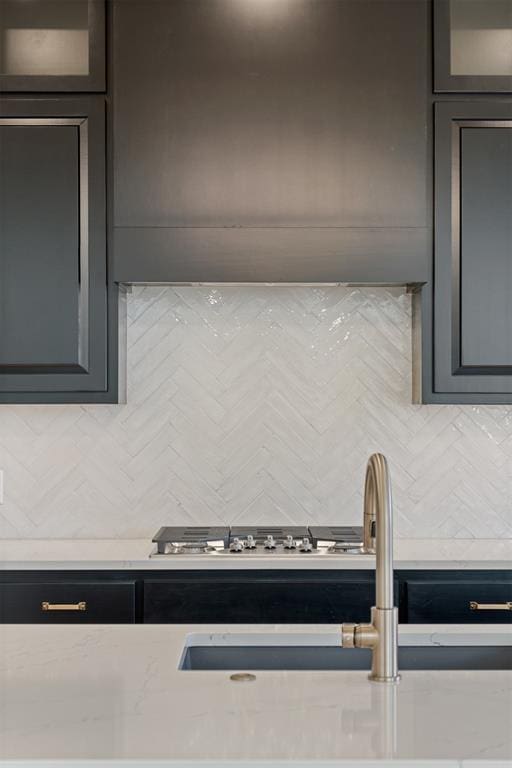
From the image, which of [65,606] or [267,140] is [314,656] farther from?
[267,140]

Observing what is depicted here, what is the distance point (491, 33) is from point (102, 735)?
8.50 feet

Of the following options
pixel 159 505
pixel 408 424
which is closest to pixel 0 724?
pixel 159 505

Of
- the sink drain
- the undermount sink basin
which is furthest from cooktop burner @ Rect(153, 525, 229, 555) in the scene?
the sink drain

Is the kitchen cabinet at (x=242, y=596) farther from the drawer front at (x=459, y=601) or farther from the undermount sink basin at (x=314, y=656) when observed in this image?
the undermount sink basin at (x=314, y=656)

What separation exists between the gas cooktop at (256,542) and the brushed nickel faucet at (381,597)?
1393 millimetres

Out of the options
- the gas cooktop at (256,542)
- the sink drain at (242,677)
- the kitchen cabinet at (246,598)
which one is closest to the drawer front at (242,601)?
the kitchen cabinet at (246,598)

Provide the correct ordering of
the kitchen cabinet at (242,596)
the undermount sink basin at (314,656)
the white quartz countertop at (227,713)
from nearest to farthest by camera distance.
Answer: the white quartz countertop at (227,713), the undermount sink basin at (314,656), the kitchen cabinet at (242,596)

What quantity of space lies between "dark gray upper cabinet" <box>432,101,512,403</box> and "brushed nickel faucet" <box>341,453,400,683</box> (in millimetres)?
Answer: 1598

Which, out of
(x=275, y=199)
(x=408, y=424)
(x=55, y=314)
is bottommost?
(x=408, y=424)

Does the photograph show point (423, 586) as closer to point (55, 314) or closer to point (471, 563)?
point (471, 563)

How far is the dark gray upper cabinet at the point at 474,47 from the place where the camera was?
111 inches

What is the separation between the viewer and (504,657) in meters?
1.55

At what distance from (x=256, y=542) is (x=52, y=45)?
1.82 meters

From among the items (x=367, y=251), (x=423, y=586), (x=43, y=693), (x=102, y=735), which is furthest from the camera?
(x=367, y=251)
